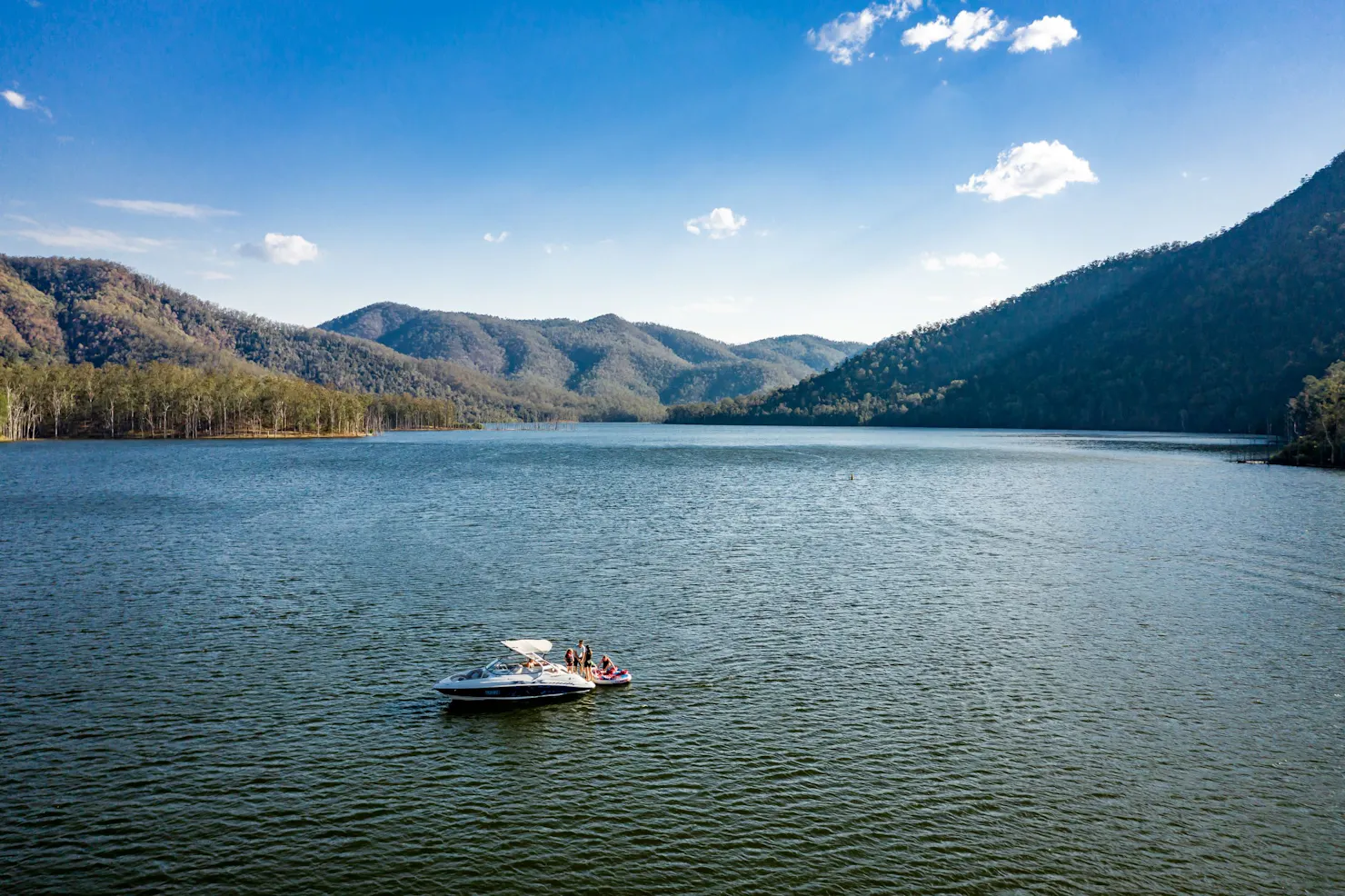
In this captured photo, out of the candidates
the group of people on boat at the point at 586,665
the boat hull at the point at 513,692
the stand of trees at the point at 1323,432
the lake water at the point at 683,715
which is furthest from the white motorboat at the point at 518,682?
the stand of trees at the point at 1323,432

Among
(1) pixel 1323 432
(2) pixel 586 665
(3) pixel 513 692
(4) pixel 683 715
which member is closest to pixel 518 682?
(3) pixel 513 692

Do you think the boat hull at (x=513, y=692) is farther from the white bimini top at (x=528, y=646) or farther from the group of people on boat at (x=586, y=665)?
the white bimini top at (x=528, y=646)

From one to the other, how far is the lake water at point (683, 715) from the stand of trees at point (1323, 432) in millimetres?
76799

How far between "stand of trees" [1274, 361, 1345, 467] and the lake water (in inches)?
3024

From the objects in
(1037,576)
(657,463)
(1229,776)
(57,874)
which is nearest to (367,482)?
(657,463)

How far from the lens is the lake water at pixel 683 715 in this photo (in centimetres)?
2172

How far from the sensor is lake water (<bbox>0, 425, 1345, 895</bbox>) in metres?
21.7

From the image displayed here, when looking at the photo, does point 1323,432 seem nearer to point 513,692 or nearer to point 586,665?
point 586,665

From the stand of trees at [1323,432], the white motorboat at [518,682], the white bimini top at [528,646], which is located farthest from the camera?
the stand of trees at [1323,432]

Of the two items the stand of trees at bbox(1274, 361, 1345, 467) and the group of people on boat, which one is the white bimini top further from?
the stand of trees at bbox(1274, 361, 1345, 467)

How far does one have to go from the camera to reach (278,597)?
156 ft

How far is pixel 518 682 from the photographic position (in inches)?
1286

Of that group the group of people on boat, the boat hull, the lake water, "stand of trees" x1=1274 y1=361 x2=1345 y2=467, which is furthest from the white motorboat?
"stand of trees" x1=1274 y1=361 x2=1345 y2=467

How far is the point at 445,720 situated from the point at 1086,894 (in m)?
21.4
